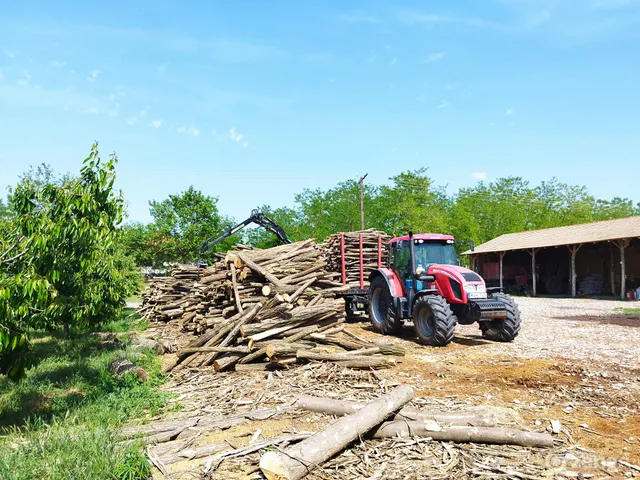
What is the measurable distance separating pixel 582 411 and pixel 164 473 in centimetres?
483

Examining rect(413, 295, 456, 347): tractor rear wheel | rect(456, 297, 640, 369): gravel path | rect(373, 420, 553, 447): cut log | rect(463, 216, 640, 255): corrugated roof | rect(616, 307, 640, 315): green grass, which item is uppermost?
rect(463, 216, 640, 255): corrugated roof

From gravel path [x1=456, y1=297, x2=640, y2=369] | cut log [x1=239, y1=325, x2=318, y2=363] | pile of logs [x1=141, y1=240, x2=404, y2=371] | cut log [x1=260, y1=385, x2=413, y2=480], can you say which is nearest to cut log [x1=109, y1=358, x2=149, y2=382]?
pile of logs [x1=141, y1=240, x2=404, y2=371]

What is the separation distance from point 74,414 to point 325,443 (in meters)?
3.43

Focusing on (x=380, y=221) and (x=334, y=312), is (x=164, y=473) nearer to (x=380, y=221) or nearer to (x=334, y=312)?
(x=334, y=312)

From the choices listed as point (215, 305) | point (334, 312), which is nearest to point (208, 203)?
point (215, 305)

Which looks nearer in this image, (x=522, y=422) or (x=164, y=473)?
(x=164, y=473)

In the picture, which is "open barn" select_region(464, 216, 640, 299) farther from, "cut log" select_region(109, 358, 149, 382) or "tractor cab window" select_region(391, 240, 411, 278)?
"cut log" select_region(109, 358, 149, 382)

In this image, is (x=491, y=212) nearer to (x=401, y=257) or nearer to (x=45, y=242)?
(x=401, y=257)

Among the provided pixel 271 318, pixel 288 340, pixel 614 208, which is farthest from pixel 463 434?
pixel 614 208

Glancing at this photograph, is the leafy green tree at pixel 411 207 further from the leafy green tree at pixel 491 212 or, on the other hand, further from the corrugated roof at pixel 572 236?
the corrugated roof at pixel 572 236

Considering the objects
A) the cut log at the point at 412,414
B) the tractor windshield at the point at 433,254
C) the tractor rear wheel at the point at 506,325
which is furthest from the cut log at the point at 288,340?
the tractor rear wheel at the point at 506,325

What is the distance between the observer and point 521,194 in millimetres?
53844

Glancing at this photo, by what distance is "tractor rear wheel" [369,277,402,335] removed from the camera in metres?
10.9

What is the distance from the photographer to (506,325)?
9.73 metres
